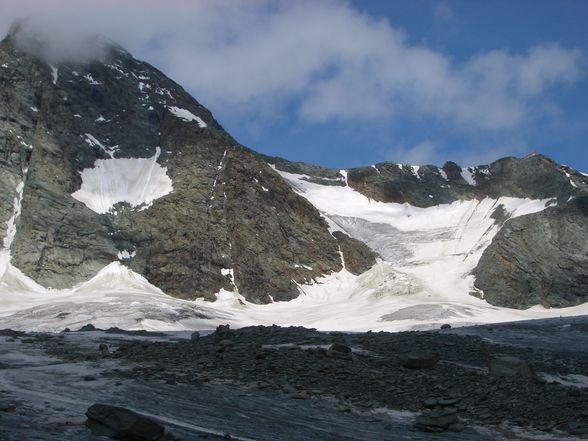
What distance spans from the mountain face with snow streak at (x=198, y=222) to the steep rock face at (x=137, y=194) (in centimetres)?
20

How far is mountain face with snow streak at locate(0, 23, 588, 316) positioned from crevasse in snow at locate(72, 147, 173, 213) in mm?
246

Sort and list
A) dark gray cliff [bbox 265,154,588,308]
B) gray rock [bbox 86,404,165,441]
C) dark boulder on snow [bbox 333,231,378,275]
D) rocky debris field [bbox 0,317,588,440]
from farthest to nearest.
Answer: dark boulder on snow [bbox 333,231,378,275], dark gray cliff [bbox 265,154,588,308], rocky debris field [bbox 0,317,588,440], gray rock [bbox 86,404,165,441]

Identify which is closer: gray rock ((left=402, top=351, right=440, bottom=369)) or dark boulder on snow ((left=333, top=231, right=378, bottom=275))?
gray rock ((left=402, top=351, right=440, bottom=369))

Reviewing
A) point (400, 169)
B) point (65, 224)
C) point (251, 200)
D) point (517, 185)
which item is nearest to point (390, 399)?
point (65, 224)

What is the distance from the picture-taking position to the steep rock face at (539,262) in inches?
4033

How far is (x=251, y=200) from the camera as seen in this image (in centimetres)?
11038

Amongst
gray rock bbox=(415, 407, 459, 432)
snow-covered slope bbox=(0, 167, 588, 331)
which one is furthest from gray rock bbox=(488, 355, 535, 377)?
snow-covered slope bbox=(0, 167, 588, 331)

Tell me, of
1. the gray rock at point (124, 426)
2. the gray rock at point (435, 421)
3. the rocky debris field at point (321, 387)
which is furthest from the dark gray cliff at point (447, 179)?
the gray rock at point (124, 426)

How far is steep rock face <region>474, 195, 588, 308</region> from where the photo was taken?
336ft

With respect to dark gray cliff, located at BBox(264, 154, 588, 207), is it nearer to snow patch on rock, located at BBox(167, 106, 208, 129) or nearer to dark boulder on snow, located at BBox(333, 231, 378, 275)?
snow patch on rock, located at BBox(167, 106, 208, 129)

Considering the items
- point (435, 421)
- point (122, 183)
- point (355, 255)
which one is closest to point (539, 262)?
point (355, 255)

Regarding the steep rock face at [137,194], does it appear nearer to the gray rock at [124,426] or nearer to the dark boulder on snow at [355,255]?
the dark boulder on snow at [355,255]

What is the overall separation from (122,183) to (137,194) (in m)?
3.53

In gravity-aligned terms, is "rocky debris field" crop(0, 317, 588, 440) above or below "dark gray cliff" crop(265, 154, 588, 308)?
below
